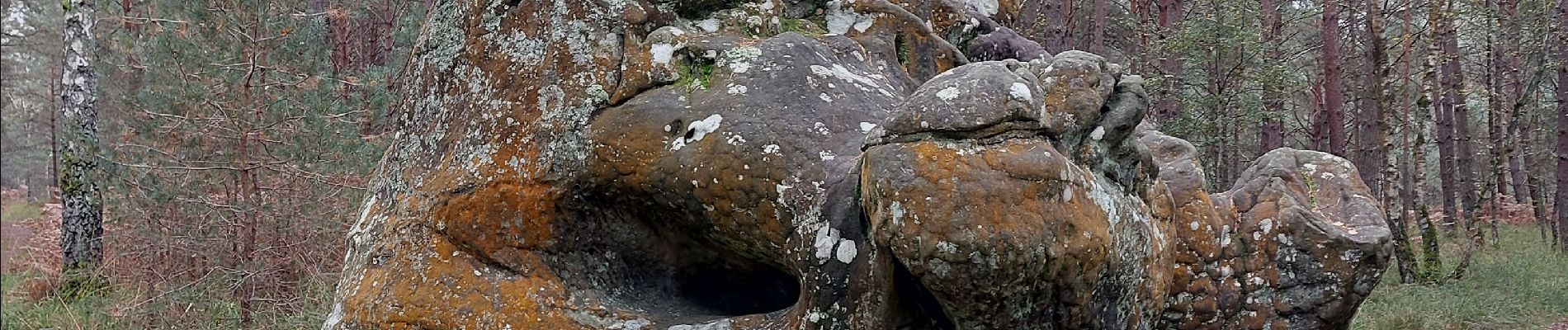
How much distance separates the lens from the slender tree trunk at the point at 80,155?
9375 mm

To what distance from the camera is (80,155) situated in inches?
378

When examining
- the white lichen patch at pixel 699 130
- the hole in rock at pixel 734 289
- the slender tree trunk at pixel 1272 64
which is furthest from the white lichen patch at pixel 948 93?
Answer: the slender tree trunk at pixel 1272 64

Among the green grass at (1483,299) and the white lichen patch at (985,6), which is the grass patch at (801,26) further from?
the green grass at (1483,299)

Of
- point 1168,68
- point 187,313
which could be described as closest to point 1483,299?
point 1168,68

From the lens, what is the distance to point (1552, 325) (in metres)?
7.69

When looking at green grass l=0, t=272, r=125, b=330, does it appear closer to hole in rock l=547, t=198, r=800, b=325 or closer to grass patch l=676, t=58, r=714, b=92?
hole in rock l=547, t=198, r=800, b=325

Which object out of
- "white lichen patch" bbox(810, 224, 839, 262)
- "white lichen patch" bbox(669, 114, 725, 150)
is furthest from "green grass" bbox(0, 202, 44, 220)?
"white lichen patch" bbox(810, 224, 839, 262)

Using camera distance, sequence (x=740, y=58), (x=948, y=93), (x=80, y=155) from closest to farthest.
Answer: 1. (x=948, y=93)
2. (x=740, y=58)
3. (x=80, y=155)

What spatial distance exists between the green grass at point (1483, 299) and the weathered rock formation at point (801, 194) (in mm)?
4162

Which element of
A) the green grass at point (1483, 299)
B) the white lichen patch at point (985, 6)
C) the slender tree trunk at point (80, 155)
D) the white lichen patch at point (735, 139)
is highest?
the white lichen patch at point (985, 6)

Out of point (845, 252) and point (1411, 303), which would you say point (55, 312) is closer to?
point (845, 252)

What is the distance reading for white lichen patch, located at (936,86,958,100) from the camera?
8.78 feet

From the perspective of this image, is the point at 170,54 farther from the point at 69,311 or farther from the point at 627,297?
the point at 627,297

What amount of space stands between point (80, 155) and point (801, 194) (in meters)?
9.30
